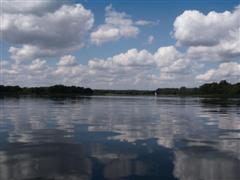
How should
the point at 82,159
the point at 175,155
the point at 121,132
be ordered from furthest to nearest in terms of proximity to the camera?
the point at 121,132 < the point at 175,155 < the point at 82,159

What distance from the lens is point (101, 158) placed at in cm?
1669

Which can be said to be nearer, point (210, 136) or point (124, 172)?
point (124, 172)

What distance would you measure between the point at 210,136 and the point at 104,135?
728 cm

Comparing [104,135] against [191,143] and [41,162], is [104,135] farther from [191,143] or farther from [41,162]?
[41,162]

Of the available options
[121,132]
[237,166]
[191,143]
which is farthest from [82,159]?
[121,132]

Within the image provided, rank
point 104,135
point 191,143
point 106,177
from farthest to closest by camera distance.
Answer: point 104,135
point 191,143
point 106,177

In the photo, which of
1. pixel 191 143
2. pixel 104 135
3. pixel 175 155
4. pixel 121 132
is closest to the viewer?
pixel 175 155

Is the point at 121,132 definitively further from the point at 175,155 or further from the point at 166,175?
the point at 166,175

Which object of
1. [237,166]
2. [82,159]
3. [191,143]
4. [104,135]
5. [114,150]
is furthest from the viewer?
[104,135]

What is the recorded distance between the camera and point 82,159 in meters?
16.4

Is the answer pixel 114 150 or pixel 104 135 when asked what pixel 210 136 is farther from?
pixel 114 150

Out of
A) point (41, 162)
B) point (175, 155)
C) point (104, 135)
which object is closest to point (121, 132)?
point (104, 135)

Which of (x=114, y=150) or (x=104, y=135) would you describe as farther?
(x=104, y=135)

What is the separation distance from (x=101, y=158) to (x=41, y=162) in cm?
272
